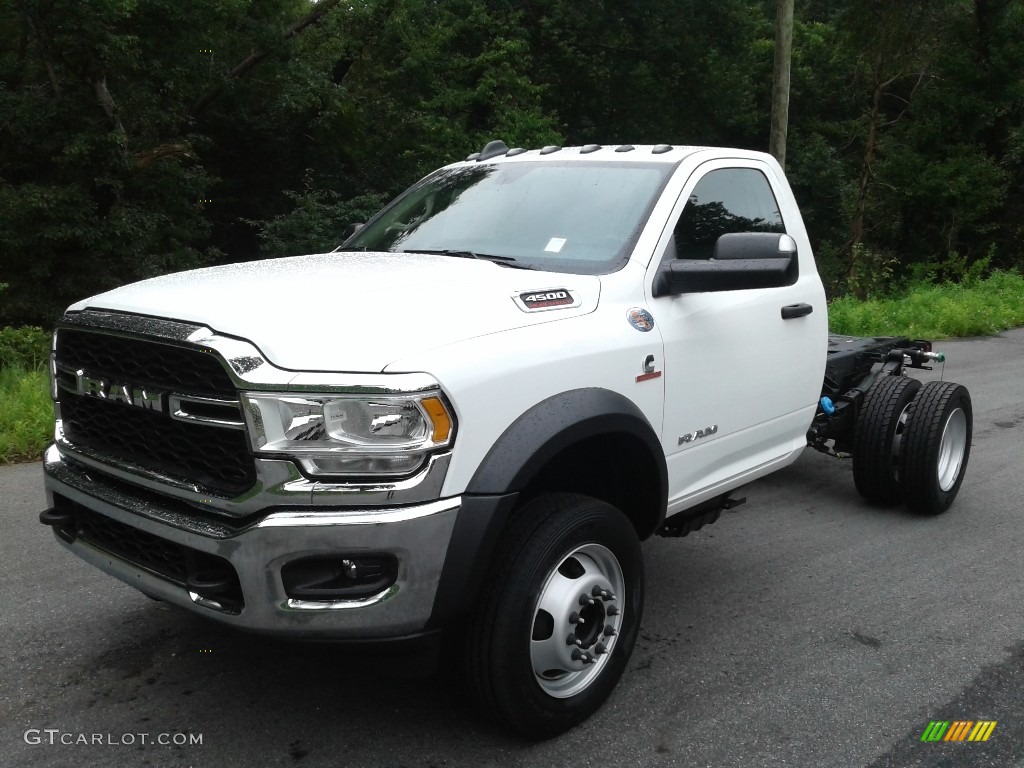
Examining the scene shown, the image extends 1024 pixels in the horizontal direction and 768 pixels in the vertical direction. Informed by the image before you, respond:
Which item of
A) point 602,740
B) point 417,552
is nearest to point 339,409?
point 417,552

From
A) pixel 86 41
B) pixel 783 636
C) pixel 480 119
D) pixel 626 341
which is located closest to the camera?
pixel 626 341

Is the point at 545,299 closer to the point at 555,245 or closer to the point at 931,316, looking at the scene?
the point at 555,245

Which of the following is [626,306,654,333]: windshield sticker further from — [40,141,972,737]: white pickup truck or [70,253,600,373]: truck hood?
[70,253,600,373]: truck hood

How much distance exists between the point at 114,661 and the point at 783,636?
2622mm

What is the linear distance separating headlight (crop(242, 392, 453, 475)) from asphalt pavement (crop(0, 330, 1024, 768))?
57 cm

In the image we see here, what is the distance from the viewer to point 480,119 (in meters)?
24.3

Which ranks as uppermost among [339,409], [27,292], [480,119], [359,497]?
[480,119]

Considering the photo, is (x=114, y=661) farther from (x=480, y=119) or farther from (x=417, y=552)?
(x=480, y=119)

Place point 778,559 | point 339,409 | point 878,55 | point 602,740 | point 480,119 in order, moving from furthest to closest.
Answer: point 878,55 → point 480,119 → point 778,559 → point 602,740 → point 339,409

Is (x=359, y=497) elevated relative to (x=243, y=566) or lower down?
elevated

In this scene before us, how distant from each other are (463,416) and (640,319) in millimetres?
1051

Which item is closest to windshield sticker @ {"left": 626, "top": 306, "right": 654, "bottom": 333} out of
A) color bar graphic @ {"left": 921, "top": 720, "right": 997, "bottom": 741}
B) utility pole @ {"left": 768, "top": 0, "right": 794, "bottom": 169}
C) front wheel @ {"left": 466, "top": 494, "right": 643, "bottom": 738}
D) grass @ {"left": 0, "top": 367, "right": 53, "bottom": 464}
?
front wheel @ {"left": 466, "top": 494, "right": 643, "bottom": 738}

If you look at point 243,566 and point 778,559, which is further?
point 778,559

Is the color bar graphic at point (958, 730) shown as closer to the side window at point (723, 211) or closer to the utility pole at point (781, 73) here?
the side window at point (723, 211)
